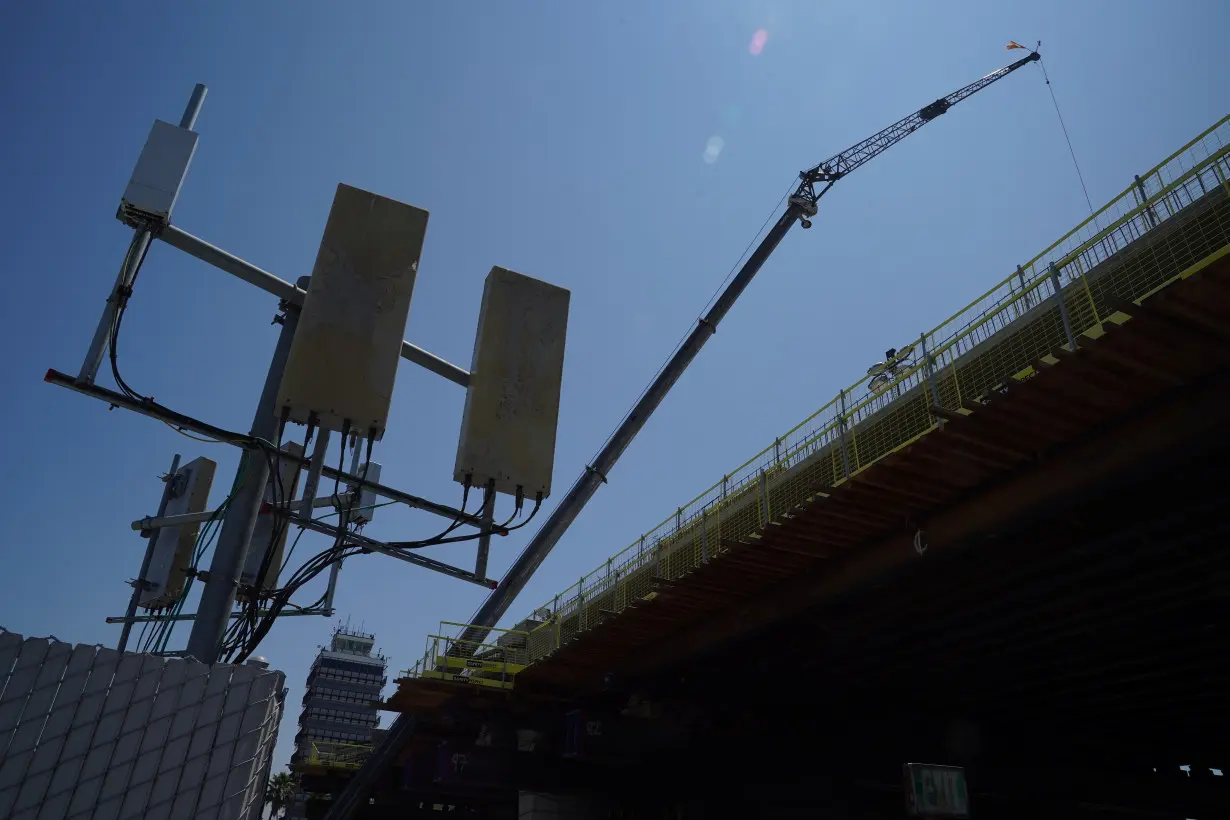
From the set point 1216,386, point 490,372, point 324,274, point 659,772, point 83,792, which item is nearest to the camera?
point 83,792

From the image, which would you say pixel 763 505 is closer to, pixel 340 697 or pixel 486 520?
pixel 486 520

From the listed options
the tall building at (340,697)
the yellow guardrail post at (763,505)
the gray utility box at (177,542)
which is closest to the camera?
the yellow guardrail post at (763,505)

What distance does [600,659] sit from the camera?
73.2ft

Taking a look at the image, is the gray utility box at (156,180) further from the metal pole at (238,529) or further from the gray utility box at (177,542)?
the gray utility box at (177,542)

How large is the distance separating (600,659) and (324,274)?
16502 millimetres

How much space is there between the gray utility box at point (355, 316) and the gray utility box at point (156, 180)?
74.8 inches

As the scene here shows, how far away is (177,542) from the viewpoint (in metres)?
19.6

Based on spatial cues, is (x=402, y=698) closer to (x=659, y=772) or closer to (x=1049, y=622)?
(x=659, y=772)

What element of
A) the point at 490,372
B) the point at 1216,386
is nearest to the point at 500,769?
the point at 490,372

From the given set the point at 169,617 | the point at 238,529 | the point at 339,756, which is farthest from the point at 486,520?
the point at 339,756

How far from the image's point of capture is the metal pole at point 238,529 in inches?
344

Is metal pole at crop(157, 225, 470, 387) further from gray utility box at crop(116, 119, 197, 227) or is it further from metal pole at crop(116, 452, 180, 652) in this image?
metal pole at crop(116, 452, 180, 652)

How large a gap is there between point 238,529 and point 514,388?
3.70 m

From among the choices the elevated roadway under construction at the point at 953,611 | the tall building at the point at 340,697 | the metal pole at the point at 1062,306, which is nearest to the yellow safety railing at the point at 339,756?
the elevated roadway under construction at the point at 953,611
